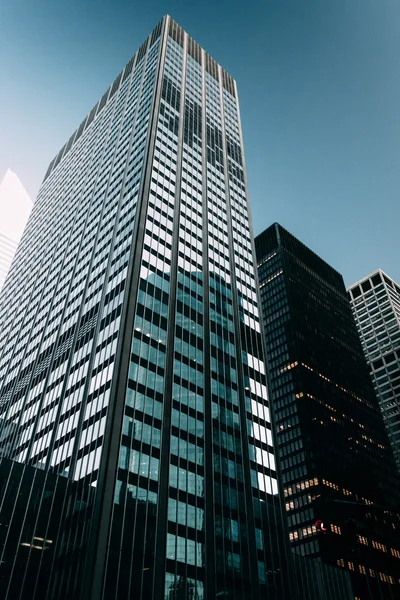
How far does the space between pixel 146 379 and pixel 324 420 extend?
8568 centimetres

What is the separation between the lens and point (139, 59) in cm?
13762

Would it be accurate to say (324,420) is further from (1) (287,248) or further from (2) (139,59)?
(2) (139,59)

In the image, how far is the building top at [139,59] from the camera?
447 feet

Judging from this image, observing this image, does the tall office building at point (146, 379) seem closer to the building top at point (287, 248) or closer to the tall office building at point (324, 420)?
the tall office building at point (324, 420)

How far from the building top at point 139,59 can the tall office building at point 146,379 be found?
540 inches

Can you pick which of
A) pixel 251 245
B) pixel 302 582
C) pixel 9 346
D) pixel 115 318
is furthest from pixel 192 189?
pixel 302 582

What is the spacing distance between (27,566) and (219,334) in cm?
4332

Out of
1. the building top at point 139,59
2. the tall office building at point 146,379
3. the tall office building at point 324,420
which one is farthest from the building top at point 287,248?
the tall office building at point 146,379

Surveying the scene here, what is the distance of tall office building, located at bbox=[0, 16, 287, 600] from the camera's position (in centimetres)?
5156

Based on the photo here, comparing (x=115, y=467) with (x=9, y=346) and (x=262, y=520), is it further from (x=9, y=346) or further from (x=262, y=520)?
(x=9, y=346)

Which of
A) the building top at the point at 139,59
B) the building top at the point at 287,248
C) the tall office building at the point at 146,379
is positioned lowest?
the tall office building at the point at 146,379

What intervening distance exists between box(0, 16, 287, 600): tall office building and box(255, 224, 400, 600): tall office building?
28064 mm

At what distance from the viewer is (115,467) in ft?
176

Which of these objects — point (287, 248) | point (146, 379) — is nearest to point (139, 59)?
point (287, 248)
